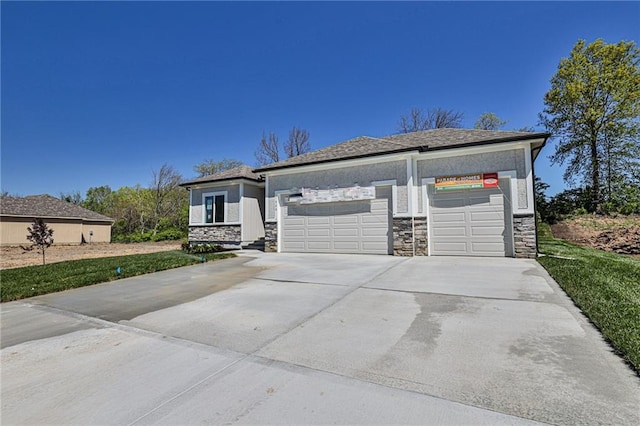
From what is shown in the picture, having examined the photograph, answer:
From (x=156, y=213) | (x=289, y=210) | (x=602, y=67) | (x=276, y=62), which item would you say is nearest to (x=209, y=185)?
(x=289, y=210)

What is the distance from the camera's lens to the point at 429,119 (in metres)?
25.0

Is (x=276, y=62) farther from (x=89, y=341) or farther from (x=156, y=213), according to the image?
(x=156, y=213)

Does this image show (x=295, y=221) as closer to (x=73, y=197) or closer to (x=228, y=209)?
(x=228, y=209)

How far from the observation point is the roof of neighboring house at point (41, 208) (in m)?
21.7

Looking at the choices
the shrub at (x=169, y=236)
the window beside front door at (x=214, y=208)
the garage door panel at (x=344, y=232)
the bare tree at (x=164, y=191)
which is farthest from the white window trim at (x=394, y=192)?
the bare tree at (x=164, y=191)

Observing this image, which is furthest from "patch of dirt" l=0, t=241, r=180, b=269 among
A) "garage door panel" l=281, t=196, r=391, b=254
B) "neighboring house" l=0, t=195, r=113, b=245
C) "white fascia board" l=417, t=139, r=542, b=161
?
"white fascia board" l=417, t=139, r=542, b=161

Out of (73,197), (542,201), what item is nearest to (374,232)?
(542,201)

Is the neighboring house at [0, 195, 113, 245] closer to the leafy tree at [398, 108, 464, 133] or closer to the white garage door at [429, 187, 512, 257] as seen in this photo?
the white garage door at [429, 187, 512, 257]

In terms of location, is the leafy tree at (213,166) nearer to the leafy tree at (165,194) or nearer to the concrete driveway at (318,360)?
the leafy tree at (165,194)

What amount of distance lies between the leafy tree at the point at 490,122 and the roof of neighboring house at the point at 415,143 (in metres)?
15.2

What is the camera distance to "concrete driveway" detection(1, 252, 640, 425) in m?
1.97

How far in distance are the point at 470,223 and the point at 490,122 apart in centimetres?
1932

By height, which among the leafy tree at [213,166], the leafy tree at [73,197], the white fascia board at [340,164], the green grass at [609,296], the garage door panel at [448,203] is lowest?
the green grass at [609,296]

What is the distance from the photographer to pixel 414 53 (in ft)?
Result: 40.9
